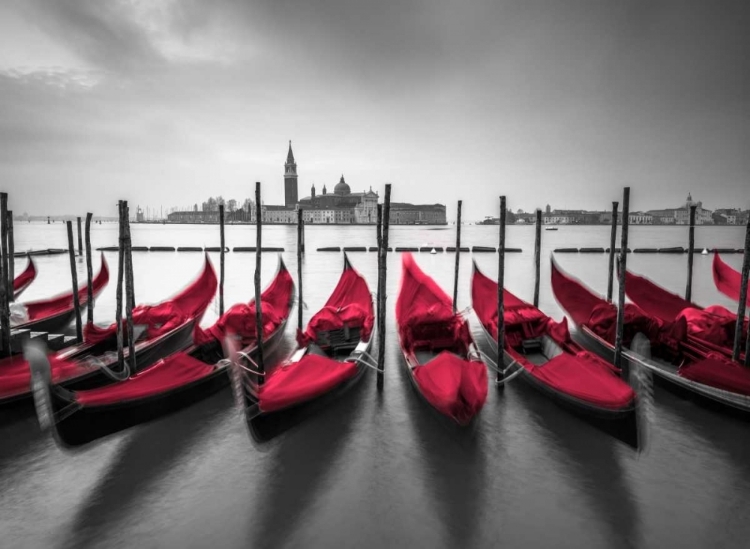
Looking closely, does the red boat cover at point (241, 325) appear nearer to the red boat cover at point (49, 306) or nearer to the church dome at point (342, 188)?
the red boat cover at point (49, 306)

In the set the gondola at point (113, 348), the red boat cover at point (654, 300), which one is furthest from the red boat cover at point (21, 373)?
the red boat cover at point (654, 300)

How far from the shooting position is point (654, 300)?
263 inches

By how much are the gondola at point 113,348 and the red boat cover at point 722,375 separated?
203 inches

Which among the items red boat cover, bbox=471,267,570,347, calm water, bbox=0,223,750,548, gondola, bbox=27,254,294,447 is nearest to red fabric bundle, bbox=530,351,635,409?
calm water, bbox=0,223,750,548

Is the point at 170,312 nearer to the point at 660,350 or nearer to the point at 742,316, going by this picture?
the point at 660,350

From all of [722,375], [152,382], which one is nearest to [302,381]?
[152,382]

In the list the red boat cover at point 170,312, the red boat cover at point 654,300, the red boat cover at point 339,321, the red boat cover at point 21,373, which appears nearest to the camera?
the red boat cover at point 21,373

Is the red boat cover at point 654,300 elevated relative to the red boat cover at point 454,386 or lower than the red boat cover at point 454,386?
elevated

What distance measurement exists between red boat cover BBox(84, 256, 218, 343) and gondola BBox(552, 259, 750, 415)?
17.1ft

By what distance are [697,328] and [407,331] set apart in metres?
3.25

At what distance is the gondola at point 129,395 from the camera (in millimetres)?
2934

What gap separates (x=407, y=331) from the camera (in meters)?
5.14

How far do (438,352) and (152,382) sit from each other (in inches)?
113

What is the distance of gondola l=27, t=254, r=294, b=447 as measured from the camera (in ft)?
9.62
